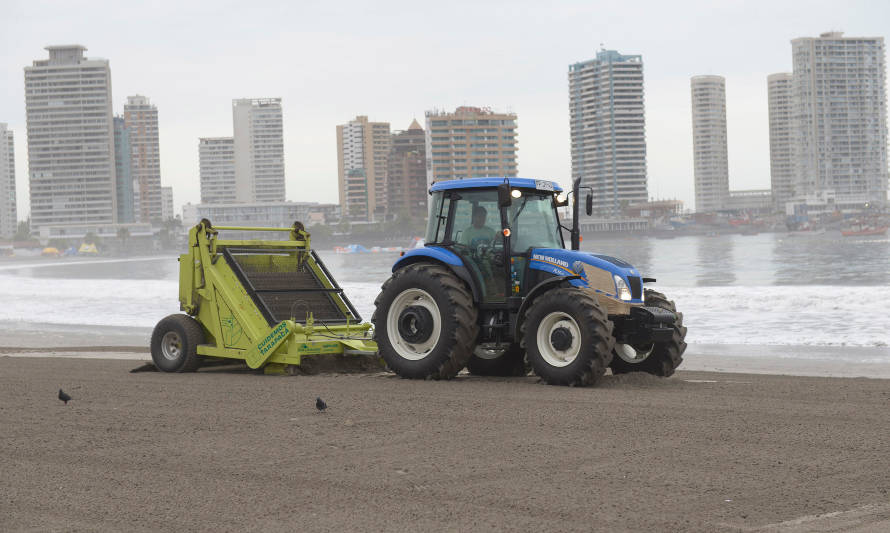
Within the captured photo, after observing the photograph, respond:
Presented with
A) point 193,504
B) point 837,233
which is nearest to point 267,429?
point 193,504

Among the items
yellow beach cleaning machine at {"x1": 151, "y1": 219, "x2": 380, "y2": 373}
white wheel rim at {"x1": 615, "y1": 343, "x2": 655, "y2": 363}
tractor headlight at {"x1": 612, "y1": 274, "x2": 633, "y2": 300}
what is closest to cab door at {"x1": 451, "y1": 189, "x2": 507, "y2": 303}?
tractor headlight at {"x1": 612, "y1": 274, "x2": 633, "y2": 300}

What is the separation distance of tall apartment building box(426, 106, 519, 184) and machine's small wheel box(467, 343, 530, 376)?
14142 cm

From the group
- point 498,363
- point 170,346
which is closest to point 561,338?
point 498,363

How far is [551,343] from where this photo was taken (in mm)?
9812

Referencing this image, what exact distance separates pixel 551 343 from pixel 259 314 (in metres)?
3.59

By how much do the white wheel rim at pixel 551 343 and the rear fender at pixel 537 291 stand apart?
0.31m

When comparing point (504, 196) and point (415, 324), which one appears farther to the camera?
point (415, 324)

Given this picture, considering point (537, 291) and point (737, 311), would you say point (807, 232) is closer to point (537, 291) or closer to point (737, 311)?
point (737, 311)

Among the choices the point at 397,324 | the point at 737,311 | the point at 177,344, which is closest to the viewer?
the point at 397,324

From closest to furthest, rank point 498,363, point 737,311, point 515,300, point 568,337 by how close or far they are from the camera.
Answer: point 568,337
point 515,300
point 498,363
point 737,311

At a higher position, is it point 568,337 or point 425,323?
point 425,323

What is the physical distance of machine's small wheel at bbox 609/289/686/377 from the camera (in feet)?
33.6

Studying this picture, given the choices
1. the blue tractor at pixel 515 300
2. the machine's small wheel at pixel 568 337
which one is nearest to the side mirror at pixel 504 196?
the blue tractor at pixel 515 300

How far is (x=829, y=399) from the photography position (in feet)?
29.2
